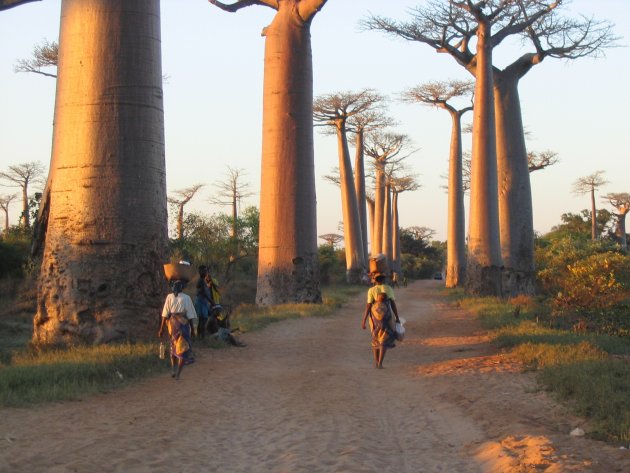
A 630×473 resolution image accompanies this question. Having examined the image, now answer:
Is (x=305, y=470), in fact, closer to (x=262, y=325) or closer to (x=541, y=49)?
(x=262, y=325)

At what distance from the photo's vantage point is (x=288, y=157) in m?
14.5

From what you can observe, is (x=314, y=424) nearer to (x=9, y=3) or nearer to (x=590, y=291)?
(x=9, y=3)

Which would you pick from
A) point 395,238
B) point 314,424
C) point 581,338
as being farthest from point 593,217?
point 314,424

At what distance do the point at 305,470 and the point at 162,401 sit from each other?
2100 millimetres

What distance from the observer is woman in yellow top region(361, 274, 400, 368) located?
7.41 meters

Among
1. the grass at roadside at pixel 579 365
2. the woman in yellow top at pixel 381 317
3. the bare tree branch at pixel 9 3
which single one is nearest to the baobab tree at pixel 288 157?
the grass at roadside at pixel 579 365

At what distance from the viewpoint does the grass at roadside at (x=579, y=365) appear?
4.70 m

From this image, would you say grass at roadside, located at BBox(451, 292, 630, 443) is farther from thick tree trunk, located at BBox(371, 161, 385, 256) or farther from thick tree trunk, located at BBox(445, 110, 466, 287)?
thick tree trunk, located at BBox(371, 161, 385, 256)

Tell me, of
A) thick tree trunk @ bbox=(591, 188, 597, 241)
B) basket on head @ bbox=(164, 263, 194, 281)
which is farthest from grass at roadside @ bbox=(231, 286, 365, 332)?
thick tree trunk @ bbox=(591, 188, 597, 241)

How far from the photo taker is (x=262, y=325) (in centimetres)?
1133

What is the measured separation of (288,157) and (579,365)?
8858 mm

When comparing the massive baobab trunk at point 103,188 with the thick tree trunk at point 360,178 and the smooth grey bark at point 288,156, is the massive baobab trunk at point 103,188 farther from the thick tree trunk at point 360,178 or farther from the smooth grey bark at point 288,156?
the thick tree trunk at point 360,178

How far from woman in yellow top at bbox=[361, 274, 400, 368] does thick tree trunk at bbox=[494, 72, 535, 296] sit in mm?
11658

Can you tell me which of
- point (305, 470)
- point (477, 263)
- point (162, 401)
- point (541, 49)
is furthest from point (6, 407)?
point (541, 49)
